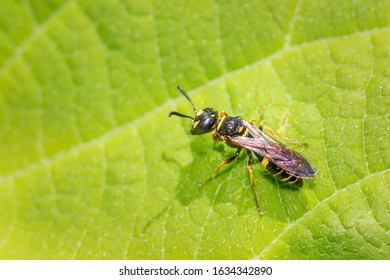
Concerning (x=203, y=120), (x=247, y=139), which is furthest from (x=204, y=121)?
(x=247, y=139)

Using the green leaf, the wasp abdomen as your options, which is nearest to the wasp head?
the green leaf

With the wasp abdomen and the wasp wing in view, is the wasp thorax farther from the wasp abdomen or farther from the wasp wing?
the wasp abdomen

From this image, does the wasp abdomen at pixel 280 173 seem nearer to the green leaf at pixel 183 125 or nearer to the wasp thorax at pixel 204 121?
the green leaf at pixel 183 125

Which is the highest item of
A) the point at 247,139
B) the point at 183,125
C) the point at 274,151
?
the point at 183,125

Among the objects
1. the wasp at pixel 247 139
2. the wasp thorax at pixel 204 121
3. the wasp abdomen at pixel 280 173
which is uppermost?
the wasp thorax at pixel 204 121

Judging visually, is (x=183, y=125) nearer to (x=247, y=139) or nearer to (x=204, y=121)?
(x=204, y=121)

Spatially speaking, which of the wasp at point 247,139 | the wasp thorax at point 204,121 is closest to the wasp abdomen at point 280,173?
the wasp at point 247,139
